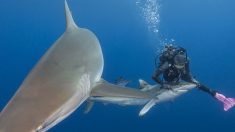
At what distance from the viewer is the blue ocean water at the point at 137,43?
2267cm

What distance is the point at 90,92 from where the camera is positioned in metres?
3.75

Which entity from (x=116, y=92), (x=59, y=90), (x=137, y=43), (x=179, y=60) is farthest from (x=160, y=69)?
(x=137, y=43)

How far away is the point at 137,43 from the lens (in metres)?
59.3

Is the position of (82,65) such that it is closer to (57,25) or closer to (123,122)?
(123,122)

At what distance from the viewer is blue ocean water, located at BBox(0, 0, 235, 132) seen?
74.4 feet

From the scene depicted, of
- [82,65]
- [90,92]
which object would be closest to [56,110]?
[90,92]

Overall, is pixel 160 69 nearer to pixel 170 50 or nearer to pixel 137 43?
pixel 170 50

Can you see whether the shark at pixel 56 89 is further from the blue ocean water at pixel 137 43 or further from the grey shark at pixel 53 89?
the blue ocean water at pixel 137 43

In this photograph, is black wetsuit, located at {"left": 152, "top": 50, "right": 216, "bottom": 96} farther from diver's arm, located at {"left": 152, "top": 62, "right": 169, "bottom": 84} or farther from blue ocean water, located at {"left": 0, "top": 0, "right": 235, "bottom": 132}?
blue ocean water, located at {"left": 0, "top": 0, "right": 235, "bottom": 132}

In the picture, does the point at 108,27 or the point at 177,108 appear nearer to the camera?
the point at 177,108

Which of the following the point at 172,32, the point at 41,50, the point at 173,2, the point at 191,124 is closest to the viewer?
the point at 191,124

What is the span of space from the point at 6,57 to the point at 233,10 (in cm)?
4245

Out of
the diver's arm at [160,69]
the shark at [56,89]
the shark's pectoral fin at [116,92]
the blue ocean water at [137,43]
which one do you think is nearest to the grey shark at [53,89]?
the shark at [56,89]

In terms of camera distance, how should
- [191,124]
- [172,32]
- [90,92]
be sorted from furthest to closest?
[172,32] < [191,124] < [90,92]
